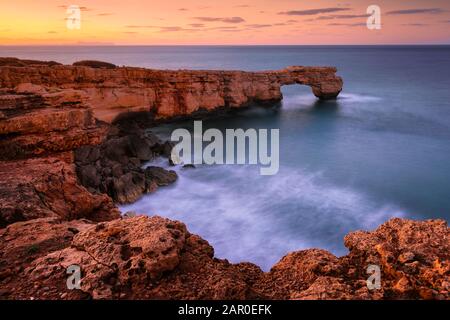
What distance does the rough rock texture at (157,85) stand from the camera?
69.1ft

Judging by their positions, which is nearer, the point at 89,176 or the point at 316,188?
the point at 89,176

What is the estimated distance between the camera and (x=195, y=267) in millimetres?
4172

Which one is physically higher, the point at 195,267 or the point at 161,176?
the point at 195,267

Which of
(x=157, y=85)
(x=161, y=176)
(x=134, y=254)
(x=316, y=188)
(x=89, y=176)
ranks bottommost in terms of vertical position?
(x=316, y=188)

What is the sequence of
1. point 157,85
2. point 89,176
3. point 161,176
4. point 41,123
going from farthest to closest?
point 157,85
point 161,176
point 89,176
point 41,123

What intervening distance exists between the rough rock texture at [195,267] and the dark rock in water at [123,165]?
10.1 meters

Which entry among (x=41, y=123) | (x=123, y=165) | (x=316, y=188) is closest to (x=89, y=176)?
(x=123, y=165)

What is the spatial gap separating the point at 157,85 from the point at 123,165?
34.6 ft

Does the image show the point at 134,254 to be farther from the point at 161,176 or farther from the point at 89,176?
the point at 161,176

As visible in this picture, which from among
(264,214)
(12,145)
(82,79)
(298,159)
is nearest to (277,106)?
(298,159)

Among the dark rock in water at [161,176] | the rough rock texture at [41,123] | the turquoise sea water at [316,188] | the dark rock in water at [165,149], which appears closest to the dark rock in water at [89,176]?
the turquoise sea water at [316,188]

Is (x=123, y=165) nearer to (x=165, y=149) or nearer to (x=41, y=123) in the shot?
(x=165, y=149)

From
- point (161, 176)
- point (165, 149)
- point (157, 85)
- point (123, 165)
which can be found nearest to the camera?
point (161, 176)

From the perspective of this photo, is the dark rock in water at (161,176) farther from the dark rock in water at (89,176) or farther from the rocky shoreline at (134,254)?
the rocky shoreline at (134,254)
